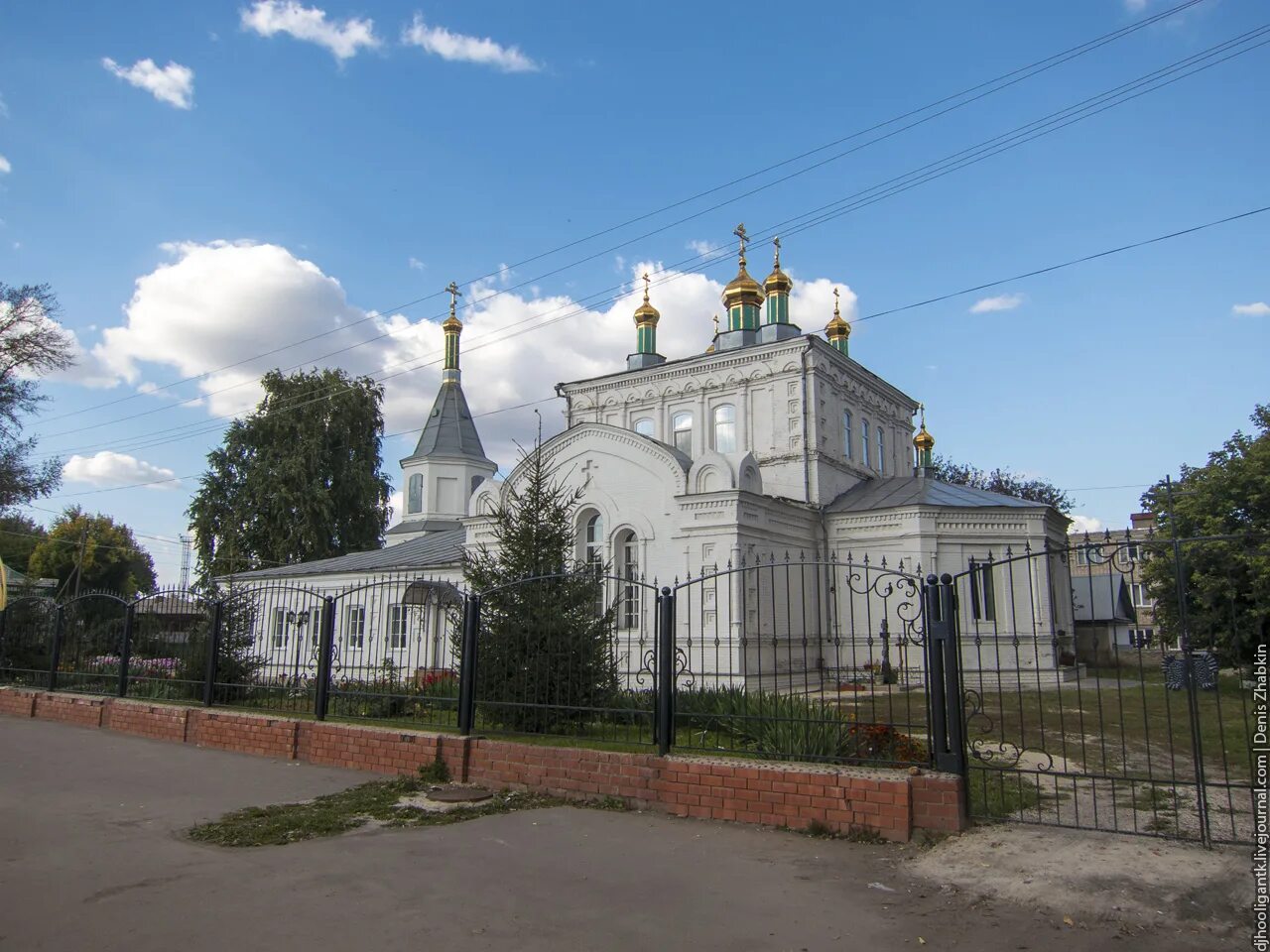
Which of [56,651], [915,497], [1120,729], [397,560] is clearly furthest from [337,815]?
[397,560]

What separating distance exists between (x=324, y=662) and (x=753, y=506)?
1237 cm

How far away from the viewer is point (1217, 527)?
17.6m

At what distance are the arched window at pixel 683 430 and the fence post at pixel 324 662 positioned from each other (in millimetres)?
17984

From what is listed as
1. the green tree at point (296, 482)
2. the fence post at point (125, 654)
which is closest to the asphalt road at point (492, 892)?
the fence post at point (125, 654)

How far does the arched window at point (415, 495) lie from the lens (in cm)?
3456

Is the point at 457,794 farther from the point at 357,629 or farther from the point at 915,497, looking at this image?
the point at 915,497

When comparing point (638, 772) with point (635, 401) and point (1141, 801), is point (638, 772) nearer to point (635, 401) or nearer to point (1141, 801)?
point (1141, 801)

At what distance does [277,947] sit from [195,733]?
7776 mm

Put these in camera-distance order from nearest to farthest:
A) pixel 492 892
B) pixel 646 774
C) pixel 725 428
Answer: pixel 492 892 → pixel 646 774 → pixel 725 428

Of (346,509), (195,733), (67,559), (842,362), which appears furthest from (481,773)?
(67,559)

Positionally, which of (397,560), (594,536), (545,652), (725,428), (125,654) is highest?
(725,428)

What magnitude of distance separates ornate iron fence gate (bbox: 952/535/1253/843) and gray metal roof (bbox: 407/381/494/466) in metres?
21.1

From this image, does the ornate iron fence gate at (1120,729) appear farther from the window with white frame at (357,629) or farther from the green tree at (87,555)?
the green tree at (87,555)

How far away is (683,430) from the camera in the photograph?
27.5m
